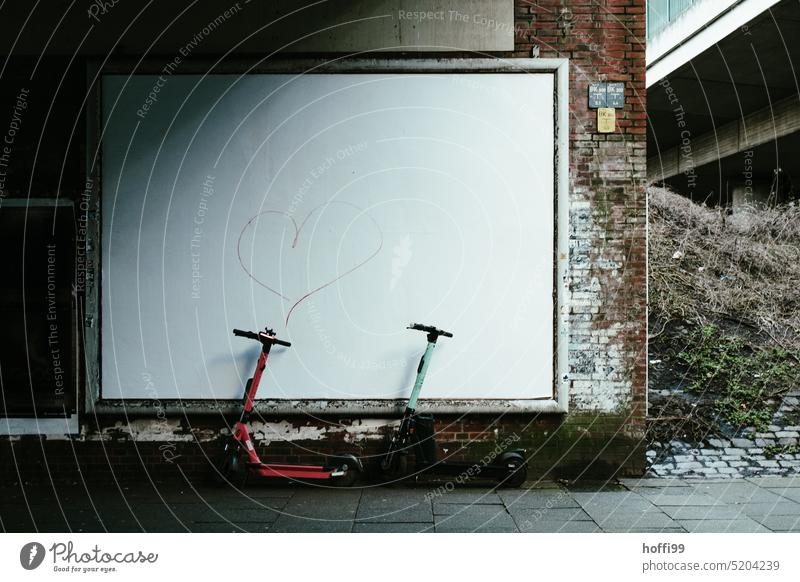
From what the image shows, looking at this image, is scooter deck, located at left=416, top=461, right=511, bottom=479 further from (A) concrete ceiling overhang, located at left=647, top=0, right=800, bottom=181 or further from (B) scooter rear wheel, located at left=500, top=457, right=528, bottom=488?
(A) concrete ceiling overhang, located at left=647, top=0, right=800, bottom=181

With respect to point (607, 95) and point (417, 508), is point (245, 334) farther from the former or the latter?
point (607, 95)

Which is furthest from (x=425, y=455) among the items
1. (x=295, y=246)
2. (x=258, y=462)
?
(x=295, y=246)

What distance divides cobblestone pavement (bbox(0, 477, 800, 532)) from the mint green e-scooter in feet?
A: 0.50

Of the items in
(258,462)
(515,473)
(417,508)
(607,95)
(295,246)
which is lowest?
(417,508)

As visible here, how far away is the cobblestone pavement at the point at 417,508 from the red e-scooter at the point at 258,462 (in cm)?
15

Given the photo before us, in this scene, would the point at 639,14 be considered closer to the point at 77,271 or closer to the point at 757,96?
the point at 77,271

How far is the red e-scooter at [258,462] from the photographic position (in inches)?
247

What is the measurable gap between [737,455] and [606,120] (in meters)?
3.54

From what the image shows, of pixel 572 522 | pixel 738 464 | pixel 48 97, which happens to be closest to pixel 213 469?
pixel 572 522

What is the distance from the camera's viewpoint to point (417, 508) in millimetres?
5871

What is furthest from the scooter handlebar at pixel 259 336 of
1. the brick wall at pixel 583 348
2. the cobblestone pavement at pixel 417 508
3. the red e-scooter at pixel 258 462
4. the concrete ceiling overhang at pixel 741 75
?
the concrete ceiling overhang at pixel 741 75

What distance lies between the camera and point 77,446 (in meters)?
6.68

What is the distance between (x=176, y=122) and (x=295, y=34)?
4.63 feet

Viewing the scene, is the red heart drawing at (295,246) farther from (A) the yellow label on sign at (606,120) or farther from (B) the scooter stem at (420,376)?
(A) the yellow label on sign at (606,120)
